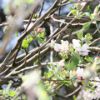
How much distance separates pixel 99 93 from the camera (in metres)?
1.93

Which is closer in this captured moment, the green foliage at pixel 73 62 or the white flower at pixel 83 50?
the green foliage at pixel 73 62

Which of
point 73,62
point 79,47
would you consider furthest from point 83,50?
point 73,62

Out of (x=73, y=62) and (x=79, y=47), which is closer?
(x=73, y=62)

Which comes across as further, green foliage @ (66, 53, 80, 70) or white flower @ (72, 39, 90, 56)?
white flower @ (72, 39, 90, 56)

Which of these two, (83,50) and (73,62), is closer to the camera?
(73,62)

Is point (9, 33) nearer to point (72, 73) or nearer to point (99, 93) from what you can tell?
point (72, 73)

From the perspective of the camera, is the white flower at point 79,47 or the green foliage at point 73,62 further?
the white flower at point 79,47

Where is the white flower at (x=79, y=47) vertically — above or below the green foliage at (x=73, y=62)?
above

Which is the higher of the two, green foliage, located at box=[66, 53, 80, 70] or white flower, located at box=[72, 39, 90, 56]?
white flower, located at box=[72, 39, 90, 56]

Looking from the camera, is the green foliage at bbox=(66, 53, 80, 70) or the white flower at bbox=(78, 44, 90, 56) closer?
the green foliage at bbox=(66, 53, 80, 70)

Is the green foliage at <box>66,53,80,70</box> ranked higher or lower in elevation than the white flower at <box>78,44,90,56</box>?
lower

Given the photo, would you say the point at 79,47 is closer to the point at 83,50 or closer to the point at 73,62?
the point at 83,50

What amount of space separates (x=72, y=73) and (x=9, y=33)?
131 cm

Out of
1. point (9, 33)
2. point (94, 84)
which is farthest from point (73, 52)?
point (9, 33)
